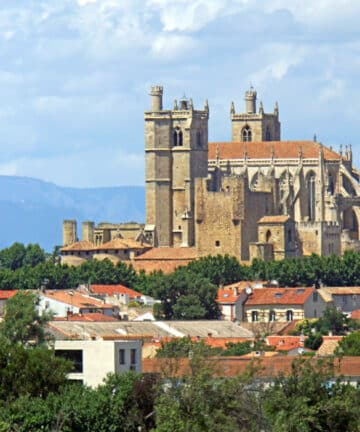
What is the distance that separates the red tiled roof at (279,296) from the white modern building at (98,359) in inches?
1930

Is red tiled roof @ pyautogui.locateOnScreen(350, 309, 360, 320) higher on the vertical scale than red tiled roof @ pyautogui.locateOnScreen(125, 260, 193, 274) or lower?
lower

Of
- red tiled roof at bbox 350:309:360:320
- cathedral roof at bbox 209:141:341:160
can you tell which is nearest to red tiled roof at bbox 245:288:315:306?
red tiled roof at bbox 350:309:360:320

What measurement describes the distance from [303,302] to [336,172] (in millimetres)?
38274

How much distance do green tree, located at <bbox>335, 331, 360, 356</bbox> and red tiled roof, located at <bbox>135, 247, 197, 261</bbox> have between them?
51193mm

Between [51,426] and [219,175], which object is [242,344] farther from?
[219,175]

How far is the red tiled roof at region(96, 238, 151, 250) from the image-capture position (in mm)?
144625

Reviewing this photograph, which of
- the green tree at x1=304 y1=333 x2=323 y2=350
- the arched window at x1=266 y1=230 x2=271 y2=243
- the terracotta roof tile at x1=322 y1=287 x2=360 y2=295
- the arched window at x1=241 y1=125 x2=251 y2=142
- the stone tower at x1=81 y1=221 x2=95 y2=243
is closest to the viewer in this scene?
the green tree at x1=304 y1=333 x2=323 y2=350

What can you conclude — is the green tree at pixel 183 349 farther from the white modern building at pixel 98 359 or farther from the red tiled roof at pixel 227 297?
the red tiled roof at pixel 227 297

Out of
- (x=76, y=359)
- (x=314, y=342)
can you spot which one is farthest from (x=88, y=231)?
(x=76, y=359)

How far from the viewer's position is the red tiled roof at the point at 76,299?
11269 cm

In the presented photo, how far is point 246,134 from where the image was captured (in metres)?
167

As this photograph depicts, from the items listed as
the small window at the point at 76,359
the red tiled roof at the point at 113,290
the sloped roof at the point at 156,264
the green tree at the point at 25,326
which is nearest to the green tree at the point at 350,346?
the green tree at the point at 25,326

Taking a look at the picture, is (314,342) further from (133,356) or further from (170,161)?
(170,161)

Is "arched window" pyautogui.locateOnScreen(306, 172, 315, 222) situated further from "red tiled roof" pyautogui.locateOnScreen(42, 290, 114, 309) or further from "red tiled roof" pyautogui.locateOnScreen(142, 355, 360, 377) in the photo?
"red tiled roof" pyautogui.locateOnScreen(142, 355, 360, 377)
